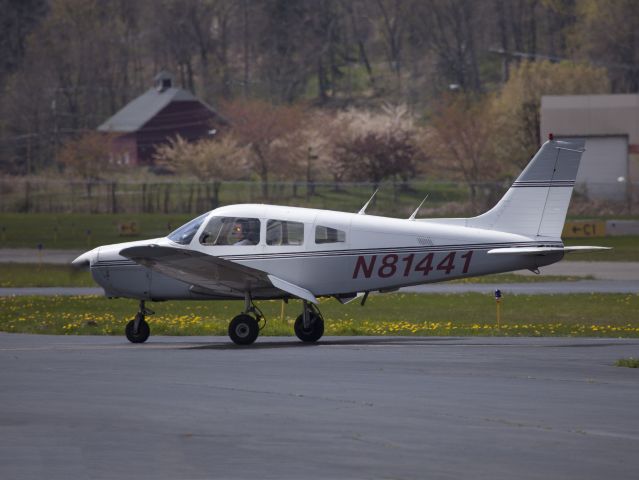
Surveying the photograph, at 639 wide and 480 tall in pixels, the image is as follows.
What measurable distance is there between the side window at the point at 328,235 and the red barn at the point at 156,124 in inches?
2944

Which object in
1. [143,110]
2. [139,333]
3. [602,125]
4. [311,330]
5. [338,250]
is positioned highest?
[143,110]

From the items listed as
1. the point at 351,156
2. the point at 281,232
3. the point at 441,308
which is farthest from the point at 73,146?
the point at 281,232

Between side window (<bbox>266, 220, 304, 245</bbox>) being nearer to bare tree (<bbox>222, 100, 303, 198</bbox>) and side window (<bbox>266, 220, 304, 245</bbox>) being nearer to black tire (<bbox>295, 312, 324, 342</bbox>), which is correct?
black tire (<bbox>295, 312, 324, 342</bbox>)

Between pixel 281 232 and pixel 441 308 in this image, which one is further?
pixel 441 308

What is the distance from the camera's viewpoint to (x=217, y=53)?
11969cm

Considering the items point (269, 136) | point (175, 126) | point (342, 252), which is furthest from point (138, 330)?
point (175, 126)

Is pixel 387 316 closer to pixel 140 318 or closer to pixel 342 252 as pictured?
pixel 140 318

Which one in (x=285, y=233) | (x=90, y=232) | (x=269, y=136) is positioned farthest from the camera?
(x=269, y=136)

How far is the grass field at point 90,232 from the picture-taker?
51.3m

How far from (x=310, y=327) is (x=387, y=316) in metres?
7.31

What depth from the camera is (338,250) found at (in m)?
21.2

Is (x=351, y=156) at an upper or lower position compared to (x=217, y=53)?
lower

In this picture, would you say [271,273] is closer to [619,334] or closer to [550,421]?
[619,334]

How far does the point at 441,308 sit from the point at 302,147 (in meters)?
56.8
